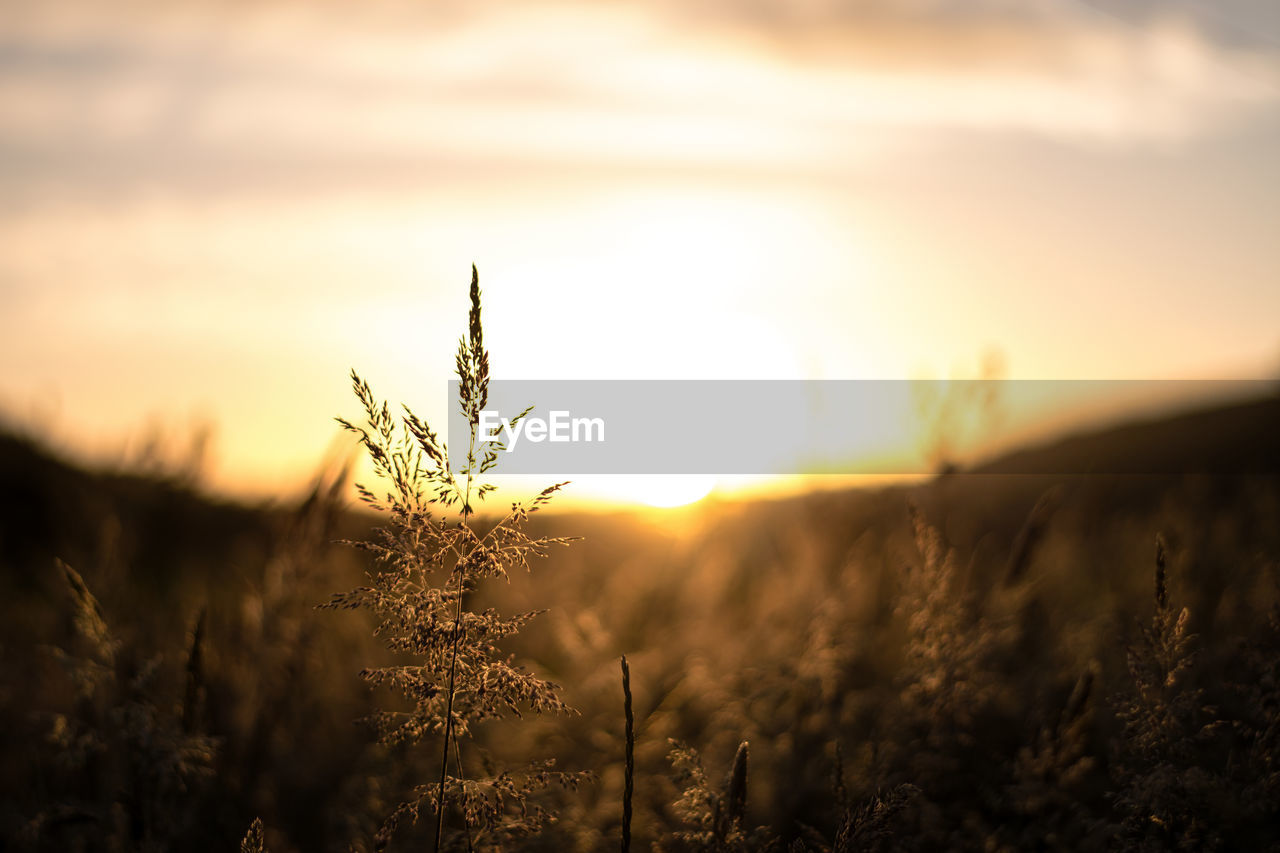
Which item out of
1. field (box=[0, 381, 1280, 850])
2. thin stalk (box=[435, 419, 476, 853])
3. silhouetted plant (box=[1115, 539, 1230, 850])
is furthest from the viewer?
field (box=[0, 381, 1280, 850])

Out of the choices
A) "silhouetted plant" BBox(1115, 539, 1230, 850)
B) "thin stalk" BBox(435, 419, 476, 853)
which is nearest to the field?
"silhouetted plant" BBox(1115, 539, 1230, 850)

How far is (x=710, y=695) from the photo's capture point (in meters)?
5.25

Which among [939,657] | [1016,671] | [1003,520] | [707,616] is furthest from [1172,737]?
[1003,520]

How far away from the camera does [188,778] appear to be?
388 centimetres

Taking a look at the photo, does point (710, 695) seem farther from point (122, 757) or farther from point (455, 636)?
point (455, 636)

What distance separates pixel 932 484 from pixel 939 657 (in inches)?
62.6

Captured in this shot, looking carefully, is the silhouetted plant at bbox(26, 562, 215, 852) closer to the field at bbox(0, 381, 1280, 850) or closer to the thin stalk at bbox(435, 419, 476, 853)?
the field at bbox(0, 381, 1280, 850)

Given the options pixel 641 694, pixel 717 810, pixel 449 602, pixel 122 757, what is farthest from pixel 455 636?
pixel 641 694

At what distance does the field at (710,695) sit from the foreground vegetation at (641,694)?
22 mm

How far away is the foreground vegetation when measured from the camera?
2.73 metres

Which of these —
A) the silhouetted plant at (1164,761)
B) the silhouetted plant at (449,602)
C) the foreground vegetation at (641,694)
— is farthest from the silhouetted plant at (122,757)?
the silhouetted plant at (1164,761)

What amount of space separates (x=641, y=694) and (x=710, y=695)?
1.40ft

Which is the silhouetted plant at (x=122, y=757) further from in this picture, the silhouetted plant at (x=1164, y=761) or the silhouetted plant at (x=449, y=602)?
the silhouetted plant at (x=1164, y=761)

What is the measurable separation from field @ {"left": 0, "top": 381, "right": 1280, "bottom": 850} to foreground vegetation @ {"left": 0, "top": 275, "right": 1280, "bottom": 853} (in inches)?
0.9
